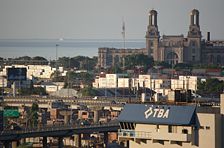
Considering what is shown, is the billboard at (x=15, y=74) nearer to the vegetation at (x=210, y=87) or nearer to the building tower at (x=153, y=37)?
the vegetation at (x=210, y=87)

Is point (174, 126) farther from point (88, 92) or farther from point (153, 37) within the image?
point (153, 37)

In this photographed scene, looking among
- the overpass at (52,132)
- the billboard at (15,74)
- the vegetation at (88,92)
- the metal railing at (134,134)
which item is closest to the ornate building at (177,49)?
the vegetation at (88,92)

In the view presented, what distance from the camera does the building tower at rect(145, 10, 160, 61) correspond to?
129 m

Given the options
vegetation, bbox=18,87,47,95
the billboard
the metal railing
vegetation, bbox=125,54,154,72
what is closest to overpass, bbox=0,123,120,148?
the metal railing

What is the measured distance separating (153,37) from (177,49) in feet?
19.7

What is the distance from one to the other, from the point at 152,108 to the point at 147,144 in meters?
0.62

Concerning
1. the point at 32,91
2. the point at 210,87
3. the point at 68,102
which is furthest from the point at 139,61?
→ the point at 68,102

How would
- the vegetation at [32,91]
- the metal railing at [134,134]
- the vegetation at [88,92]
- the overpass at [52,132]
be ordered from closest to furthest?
the metal railing at [134,134]
the overpass at [52,132]
the vegetation at [88,92]
the vegetation at [32,91]

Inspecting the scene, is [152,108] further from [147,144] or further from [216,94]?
[216,94]

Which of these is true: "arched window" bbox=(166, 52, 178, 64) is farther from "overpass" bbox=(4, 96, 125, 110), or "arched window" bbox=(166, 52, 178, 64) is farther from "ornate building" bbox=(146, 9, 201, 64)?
"overpass" bbox=(4, 96, 125, 110)

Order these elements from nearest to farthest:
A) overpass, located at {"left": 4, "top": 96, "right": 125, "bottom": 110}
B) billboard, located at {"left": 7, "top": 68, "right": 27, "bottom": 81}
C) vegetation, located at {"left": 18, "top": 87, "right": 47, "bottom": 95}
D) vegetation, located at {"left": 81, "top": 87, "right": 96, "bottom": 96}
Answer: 1. overpass, located at {"left": 4, "top": 96, "right": 125, "bottom": 110}
2. billboard, located at {"left": 7, "top": 68, "right": 27, "bottom": 81}
3. vegetation, located at {"left": 81, "top": 87, "right": 96, "bottom": 96}
4. vegetation, located at {"left": 18, "top": 87, "right": 47, "bottom": 95}

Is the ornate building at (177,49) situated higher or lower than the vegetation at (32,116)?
higher

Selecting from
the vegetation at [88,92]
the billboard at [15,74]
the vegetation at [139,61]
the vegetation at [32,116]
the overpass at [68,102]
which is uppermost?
the vegetation at [139,61]

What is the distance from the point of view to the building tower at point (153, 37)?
129 metres
